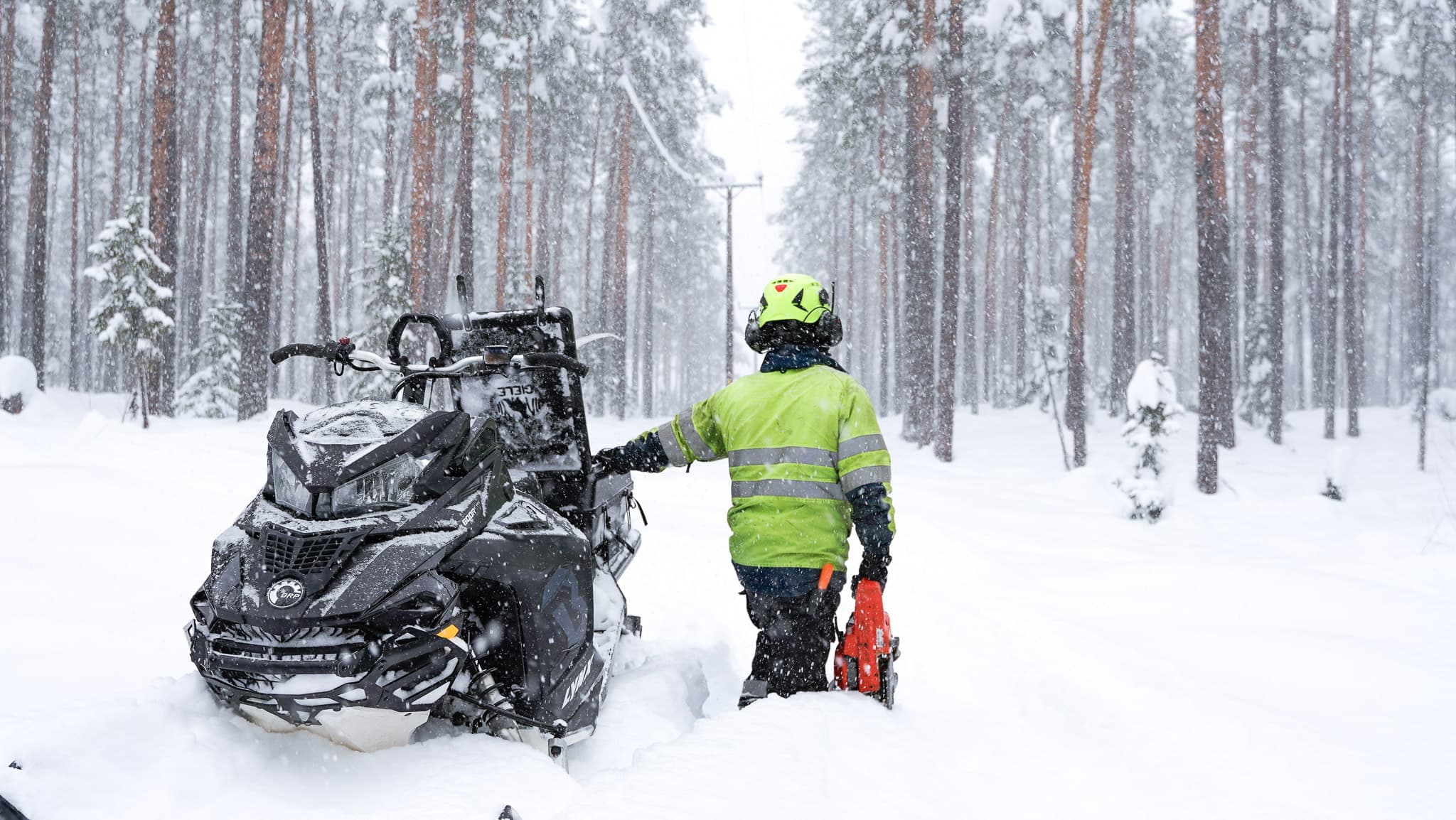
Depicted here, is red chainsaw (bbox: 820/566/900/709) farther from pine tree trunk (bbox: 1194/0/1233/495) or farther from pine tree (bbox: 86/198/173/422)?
pine tree (bbox: 86/198/173/422)

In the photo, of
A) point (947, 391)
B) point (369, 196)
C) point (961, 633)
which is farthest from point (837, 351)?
point (961, 633)

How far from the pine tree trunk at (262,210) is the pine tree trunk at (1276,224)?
2580cm

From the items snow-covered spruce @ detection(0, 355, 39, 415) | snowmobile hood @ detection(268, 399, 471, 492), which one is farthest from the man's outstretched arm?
snow-covered spruce @ detection(0, 355, 39, 415)

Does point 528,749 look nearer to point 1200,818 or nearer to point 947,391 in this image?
point 1200,818

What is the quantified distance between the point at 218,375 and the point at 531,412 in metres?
27.1

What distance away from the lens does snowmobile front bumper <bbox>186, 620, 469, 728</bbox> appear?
2.40 meters

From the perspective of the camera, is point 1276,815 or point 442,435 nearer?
point 442,435

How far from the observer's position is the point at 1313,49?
2883cm

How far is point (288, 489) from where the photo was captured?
8.89 feet

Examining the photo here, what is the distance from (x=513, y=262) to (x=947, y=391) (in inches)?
668

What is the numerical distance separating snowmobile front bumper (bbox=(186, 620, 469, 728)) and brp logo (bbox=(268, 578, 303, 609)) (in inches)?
3.6

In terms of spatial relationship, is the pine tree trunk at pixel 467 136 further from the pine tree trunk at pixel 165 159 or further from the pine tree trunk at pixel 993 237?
the pine tree trunk at pixel 993 237

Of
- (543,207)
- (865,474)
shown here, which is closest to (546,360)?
(865,474)

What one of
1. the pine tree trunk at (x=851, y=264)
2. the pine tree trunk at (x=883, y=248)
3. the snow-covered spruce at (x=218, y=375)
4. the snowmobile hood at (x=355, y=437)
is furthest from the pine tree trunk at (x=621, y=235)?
the snowmobile hood at (x=355, y=437)
